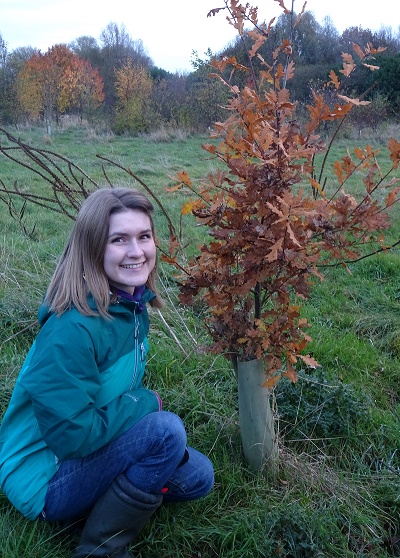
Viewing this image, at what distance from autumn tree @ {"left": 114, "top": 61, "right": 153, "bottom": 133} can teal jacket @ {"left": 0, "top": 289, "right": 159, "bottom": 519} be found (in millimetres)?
21274

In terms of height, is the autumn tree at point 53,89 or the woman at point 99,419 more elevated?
the autumn tree at point 53,89

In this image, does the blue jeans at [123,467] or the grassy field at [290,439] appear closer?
the blue jeans at [123,467]

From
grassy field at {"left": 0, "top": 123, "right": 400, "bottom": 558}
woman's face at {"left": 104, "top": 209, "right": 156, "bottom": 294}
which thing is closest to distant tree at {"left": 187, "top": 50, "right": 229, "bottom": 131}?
grassy field at {"left": 0, "top": 123, "right": 400, "bottom": 558}

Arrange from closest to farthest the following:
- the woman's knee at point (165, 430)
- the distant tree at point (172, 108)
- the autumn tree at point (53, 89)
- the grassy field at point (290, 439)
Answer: the woman's knee at point (165, 430)
the grassy field at point (290, 439)
the distant tree at point (172, 108)
the autumn tree at point (53, 89)

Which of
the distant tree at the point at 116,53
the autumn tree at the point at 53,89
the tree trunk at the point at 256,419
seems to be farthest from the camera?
the distant tree at the point at 116,53

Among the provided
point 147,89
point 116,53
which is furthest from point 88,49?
point 147,89

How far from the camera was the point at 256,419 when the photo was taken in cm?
231

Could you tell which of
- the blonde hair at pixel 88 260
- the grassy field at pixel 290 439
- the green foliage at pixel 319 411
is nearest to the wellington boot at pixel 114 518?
the grassy field at pixel 290 439

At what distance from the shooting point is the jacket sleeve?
1733 millimetres

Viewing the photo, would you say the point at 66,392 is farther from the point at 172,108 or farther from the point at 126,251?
the point at 172,108

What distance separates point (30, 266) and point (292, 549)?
3.28 meters

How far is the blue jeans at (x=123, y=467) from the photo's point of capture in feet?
6.38

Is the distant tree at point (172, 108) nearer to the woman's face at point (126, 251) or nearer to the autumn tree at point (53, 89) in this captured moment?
the autumn tree at point (53, 89)

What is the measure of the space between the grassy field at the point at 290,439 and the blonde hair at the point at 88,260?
29 cm
